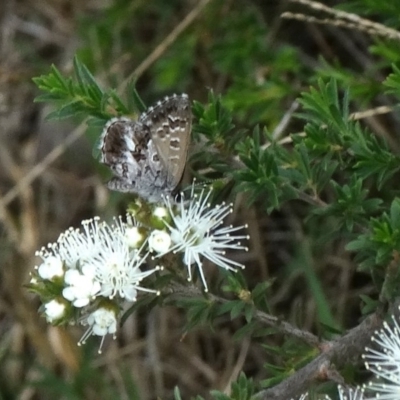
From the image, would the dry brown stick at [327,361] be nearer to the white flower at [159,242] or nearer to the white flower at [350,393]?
the white flower at [350,393]

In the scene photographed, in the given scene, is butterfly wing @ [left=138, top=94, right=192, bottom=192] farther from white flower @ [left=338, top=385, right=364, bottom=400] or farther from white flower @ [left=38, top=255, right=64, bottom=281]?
white flower @ [left=338, top=385, right=364, bottom=400]

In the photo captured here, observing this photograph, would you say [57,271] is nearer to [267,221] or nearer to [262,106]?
[262,106]

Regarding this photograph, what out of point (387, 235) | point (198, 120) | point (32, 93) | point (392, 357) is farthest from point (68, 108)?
point (32, 93)

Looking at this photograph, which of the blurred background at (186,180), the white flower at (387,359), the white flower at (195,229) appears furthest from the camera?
the blurred background at (186,180)

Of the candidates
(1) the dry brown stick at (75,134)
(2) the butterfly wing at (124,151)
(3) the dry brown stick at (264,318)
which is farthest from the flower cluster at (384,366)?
(1) the dry brown stick at (75,134)

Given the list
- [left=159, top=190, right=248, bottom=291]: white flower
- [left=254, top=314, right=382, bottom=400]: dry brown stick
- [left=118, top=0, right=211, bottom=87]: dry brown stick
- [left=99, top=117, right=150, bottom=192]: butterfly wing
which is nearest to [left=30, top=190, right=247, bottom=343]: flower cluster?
[left=159, top=190, right=248, bottom=291]: white flower

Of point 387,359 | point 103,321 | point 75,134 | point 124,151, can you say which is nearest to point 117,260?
point 103,321

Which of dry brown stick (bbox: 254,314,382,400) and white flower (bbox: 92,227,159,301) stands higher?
white flower (bbox: 92,227,159,301)

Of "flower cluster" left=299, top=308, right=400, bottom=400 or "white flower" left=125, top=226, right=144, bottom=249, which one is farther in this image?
"white flower" left=125, top=226, right=144, bottom=249
